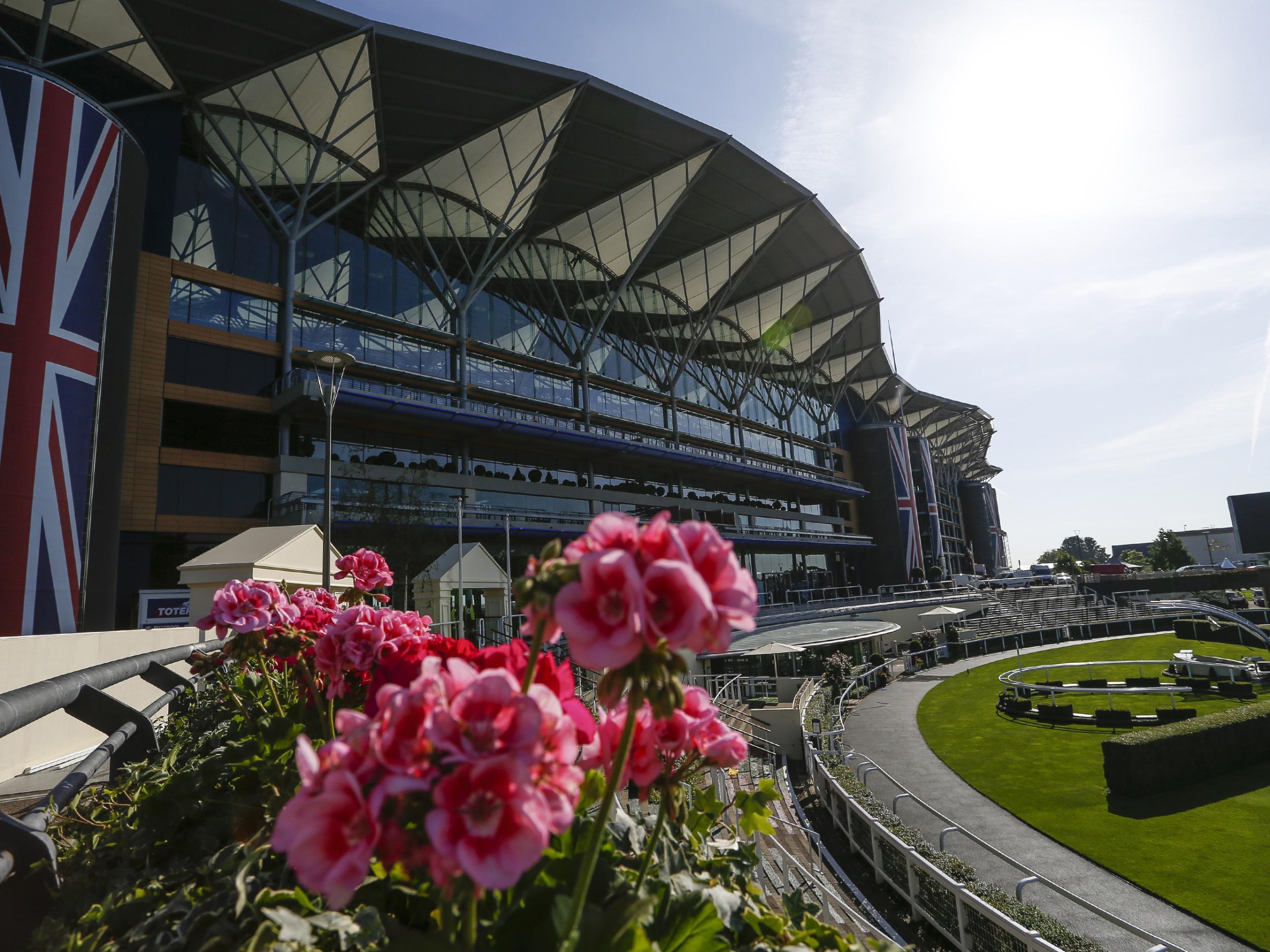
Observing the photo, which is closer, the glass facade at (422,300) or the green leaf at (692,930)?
the green leaf at (692,930)

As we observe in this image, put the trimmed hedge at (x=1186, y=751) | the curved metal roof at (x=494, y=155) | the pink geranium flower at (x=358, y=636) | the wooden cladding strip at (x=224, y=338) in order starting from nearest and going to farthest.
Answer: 1. the pink geranium flower at (x=358, y=636)
2. the trimmed hedge at (x=1186, y=751)
3. the curved metal roof at (x=494, y=155)
4. the wooden cladding strip at (x=224, y=338)

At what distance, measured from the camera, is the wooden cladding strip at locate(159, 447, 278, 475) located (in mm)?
29734

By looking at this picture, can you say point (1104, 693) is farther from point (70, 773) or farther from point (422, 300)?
point (422, 300)

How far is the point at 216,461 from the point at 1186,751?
120 feet

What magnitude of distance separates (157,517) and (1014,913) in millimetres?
33021

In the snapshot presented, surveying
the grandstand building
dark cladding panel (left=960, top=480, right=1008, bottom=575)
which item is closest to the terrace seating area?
the grandstand building

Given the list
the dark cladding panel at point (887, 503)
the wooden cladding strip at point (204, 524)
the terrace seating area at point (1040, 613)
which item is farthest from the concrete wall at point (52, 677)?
the dark cladding panel at point (887, 503)

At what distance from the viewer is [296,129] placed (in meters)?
34.8

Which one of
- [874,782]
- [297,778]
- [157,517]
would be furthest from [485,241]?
[297,778]

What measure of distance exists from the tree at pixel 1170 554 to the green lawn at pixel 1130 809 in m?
105

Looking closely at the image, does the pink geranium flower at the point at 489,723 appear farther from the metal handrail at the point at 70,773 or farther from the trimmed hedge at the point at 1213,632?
the trimmed hedge at the point at 1213,632

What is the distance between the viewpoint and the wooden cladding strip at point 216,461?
2973 cm

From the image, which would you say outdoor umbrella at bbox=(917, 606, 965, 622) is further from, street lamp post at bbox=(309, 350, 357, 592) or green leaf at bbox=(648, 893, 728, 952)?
green leaf at bbox=(648, 893, 728, 952)

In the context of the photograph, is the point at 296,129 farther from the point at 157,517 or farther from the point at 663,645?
the point at 663,645
